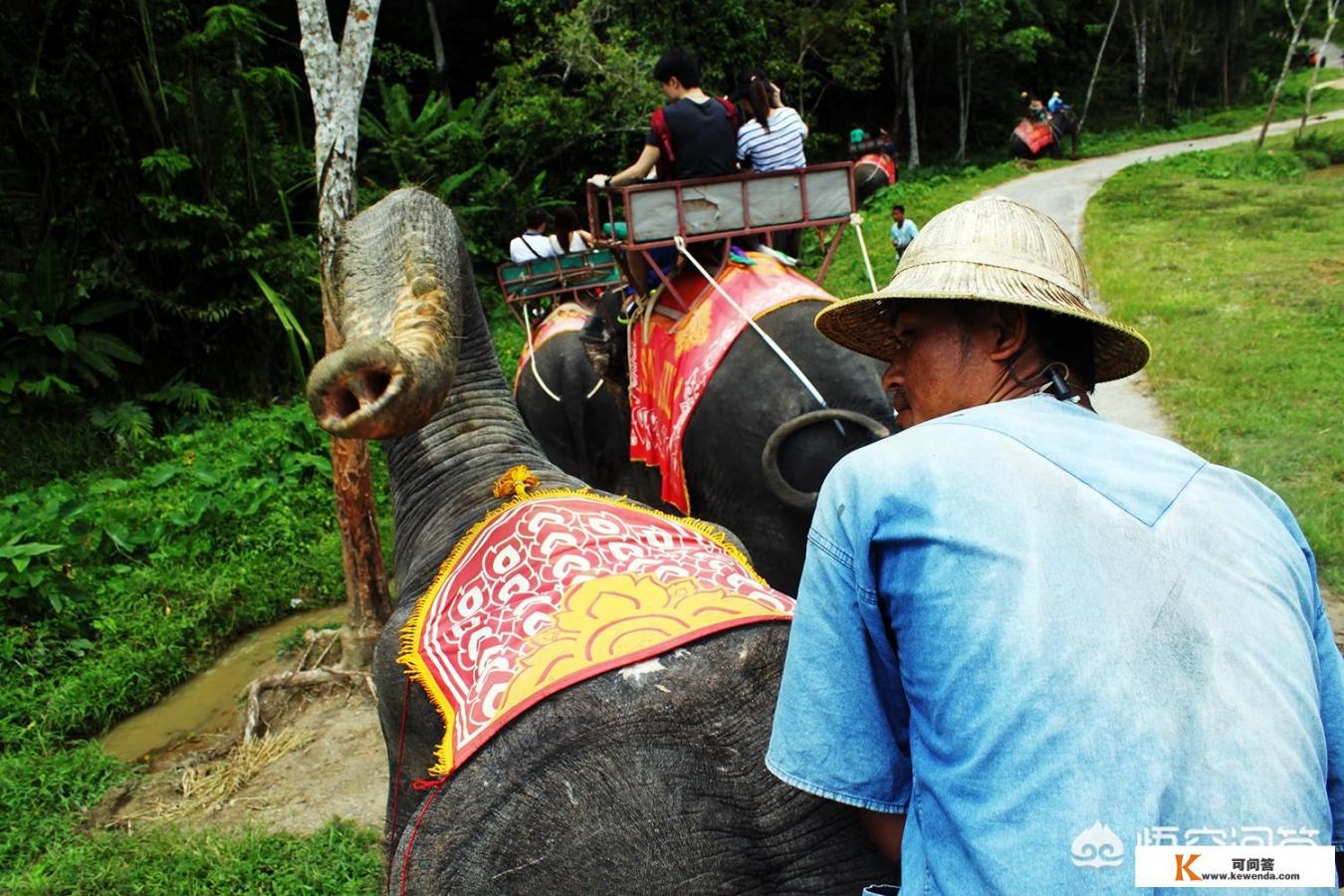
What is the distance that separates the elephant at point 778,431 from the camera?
396 centimetres

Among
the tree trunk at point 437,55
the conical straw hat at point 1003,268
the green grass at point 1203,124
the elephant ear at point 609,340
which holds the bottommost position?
the green grass at point 1203,124

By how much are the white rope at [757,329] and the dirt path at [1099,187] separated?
10.3 feet

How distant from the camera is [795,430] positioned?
397 cm

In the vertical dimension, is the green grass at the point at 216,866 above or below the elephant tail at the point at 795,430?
below

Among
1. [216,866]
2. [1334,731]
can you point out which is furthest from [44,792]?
[1334,731]

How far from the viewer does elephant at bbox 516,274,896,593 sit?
396 cm

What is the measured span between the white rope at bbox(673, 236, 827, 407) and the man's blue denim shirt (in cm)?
267

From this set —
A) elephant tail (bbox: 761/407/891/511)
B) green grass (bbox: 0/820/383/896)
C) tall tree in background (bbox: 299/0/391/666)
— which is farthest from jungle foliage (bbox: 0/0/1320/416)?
elephant tail (bbox: 761/407/891/511)

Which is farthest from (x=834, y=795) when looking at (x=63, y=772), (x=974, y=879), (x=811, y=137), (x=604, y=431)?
(x=811, y=137)

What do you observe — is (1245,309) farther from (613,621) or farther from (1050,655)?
(1050,655)

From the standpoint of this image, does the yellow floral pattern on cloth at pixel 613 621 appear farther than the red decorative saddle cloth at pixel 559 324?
No

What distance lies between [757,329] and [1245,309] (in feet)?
25.1

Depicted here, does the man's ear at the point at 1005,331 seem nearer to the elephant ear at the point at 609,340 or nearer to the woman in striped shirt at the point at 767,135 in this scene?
the woman in striped shirt at the point at 767,135

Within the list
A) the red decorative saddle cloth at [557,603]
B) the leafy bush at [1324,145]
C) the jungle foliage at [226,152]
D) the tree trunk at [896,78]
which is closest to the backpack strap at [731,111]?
the jungle foliage at [226,152]
